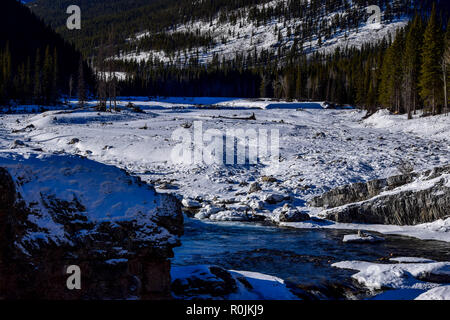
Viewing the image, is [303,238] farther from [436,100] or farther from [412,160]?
[436,100]

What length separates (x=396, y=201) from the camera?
1538 centimetres

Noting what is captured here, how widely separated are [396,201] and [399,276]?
7484 mm

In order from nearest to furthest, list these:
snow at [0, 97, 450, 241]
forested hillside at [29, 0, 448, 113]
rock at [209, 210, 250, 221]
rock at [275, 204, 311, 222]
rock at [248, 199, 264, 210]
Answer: rock at [275, 204, 311, 222] → rock at [209, 210, 250, 221] → snow at [0, 97, 450, 241] → rock at [248, 199, 264, 210] → forested hillside at [29, 0, 448, 113]

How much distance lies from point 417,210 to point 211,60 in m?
180

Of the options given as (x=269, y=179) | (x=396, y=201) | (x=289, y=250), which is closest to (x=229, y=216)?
(x=289, y=250)

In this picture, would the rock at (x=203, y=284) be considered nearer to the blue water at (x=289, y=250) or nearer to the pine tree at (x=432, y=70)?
the blue water at (x=289, y=250)

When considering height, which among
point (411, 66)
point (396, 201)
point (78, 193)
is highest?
point (411, 66)

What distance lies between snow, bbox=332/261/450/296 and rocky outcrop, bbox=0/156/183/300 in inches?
188

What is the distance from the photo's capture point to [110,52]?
2184 inches

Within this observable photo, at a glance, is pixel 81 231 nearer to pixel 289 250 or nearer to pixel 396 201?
pixel 289 250

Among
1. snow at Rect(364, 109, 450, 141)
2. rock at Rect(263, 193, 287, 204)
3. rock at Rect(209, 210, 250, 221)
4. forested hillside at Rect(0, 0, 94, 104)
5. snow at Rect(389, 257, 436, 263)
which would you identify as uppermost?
forested hillside at Rect(0, 0, 94, 104)

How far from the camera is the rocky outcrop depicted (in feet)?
17.8

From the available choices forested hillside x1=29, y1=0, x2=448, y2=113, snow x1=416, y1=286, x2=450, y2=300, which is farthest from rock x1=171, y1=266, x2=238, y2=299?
forested hillside x1=29, y1=0, x2=448, y2=113

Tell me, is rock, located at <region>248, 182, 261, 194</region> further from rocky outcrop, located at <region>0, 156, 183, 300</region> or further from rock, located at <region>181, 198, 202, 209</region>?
rocky outcrop, located at <region>0, 156, 183, 300</region>
